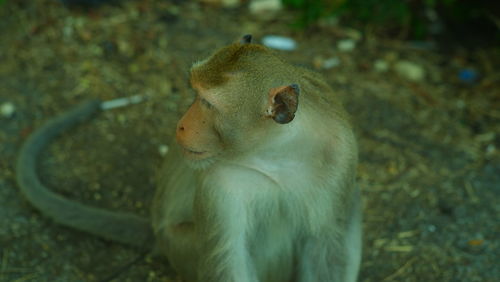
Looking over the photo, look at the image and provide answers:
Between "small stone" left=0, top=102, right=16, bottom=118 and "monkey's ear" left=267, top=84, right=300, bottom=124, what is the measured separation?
2.72 meters

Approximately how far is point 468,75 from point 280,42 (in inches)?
56.0

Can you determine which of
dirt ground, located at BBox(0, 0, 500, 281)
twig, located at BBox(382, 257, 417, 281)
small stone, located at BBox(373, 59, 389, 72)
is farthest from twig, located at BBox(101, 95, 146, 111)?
twig, located at BBox(382, 257, 417, 281)

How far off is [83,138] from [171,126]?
58 centimetres

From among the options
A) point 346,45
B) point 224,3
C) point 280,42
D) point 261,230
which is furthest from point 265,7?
point 261,230

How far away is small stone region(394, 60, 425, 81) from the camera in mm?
5164

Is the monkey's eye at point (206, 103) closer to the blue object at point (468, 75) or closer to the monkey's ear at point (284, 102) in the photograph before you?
the monkey's ear at point (284, 102)

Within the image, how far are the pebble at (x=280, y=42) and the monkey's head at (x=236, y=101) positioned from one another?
9.20 ft

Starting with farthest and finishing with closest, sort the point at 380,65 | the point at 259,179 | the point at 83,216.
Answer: the point at 380,65
the point at 83,216
the point at 259,179

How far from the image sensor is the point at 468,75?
5148mm

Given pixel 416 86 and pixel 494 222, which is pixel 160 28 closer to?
pixel 416 86

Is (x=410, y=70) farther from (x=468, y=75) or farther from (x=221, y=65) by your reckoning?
→ (x=221, y=65)

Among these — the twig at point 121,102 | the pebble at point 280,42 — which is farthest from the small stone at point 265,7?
the twig at point 121,102

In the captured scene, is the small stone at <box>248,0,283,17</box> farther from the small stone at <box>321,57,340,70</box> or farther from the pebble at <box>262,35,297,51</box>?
the small stone at <box>321,57,340,70</box>

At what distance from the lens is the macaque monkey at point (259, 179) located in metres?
2.55
